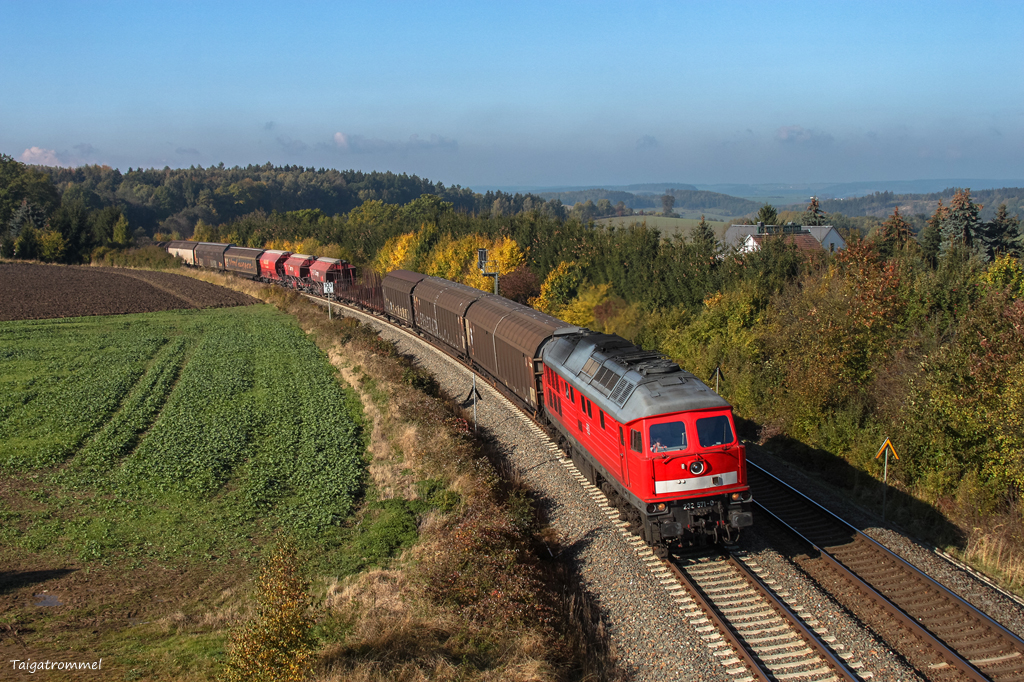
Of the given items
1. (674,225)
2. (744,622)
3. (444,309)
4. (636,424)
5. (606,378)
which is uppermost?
(674,225)

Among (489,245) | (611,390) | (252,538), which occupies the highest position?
(489,245)

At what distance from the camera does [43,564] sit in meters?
15.8

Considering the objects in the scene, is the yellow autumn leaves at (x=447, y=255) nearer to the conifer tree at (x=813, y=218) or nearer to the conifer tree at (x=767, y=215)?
the conifer tree at (x=767, y=215)

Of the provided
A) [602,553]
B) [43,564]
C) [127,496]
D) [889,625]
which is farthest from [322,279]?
[889,625]

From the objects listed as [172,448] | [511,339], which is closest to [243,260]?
[172,448]

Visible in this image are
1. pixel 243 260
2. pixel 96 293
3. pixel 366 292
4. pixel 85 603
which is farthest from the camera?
pixel 243 260

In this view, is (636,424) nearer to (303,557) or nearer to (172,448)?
(303,557)

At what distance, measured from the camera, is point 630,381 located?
49.6 ft

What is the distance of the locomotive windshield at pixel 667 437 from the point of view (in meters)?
13.7

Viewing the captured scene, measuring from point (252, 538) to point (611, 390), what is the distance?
33.2ft

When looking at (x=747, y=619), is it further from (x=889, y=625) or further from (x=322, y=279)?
(x=322, y=279)

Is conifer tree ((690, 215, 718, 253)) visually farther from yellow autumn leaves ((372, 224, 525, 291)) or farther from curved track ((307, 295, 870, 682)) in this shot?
curved track ((307, 295, 870, 682))

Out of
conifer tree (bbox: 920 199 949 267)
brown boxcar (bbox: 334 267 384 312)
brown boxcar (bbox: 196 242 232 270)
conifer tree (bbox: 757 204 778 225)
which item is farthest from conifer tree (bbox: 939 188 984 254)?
brown boxcar (bbox: 196 242 232 270)

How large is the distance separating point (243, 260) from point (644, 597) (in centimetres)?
7177
